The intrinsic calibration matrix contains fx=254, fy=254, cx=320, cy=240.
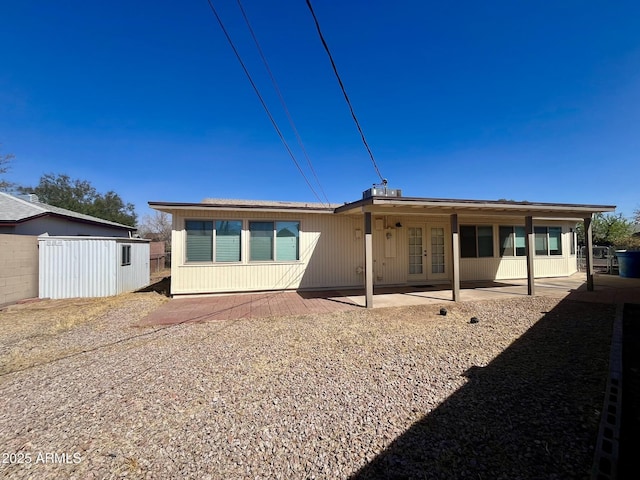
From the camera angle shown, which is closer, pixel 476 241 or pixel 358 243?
pixel 358 243

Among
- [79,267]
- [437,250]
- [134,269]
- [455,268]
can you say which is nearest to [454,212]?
[455,268]

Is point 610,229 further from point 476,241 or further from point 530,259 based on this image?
point 530,259

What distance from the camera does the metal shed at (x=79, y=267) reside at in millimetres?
7824

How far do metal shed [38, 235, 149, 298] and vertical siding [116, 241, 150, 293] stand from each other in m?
0.03

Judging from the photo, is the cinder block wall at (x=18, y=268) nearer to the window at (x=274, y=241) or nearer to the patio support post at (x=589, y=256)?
the window at (x=274, y=241)

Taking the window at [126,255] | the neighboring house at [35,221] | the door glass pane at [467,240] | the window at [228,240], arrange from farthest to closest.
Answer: the door glass pane at [467,240]
the neighboring house at [35,221]
the window at [126,255]
the window at [228,240]

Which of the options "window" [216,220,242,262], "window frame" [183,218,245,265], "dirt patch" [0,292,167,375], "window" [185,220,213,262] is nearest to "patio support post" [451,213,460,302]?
"window frame" [183,218,245,265]

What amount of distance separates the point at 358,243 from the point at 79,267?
8959 mm

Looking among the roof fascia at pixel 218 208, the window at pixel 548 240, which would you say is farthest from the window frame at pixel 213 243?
the window at pixel 548 240

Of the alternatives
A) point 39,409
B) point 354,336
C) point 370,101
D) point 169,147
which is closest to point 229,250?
point 354,336

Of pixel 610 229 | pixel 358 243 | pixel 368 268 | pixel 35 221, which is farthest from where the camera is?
pixel 610 229

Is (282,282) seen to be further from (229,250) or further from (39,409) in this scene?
(39,409)

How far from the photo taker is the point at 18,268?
23.8 ft

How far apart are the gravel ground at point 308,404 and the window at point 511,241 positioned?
227 inches
